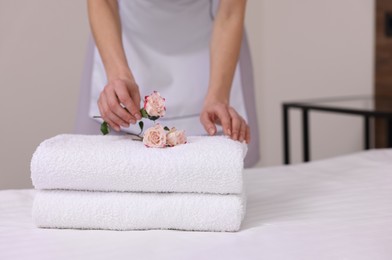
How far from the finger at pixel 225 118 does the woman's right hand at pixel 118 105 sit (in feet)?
0.51

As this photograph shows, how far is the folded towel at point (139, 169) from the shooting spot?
0.92 meters

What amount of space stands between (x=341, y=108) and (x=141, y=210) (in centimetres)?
170

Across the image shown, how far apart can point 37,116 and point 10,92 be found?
0.14 m

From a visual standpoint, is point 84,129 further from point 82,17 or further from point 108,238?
point 82,17

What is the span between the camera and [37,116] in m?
2.46

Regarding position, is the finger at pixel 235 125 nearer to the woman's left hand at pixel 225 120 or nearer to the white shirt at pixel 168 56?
the woman's left hand at pixel 225 120

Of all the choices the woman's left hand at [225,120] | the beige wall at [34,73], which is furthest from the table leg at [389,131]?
the woman's left hand at [225,120]

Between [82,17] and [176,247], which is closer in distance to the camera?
[176,247]

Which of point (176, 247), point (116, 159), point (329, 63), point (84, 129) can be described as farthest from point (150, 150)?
point (329, 63)

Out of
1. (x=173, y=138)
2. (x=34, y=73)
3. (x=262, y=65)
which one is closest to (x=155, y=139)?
(x=173, y=138)

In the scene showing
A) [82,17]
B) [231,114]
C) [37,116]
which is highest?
[82,17]

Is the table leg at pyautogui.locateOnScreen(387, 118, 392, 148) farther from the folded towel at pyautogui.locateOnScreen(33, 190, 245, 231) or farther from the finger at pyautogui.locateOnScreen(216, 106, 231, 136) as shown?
the folded towel at pyautogui.locateOnScreen(33, 190, 245, 231)

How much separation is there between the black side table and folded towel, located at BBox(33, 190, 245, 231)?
1.58m

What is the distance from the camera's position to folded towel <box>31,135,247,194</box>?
92 cm
